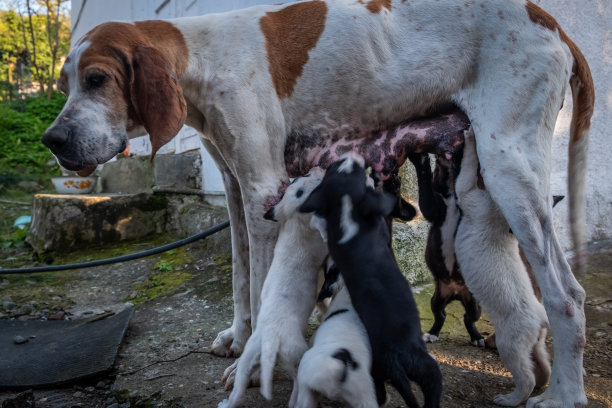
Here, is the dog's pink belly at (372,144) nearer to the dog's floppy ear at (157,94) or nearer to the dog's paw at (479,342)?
the dog's floppy ear at (157,94)

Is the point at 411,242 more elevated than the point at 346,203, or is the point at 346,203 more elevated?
the point at 346,203

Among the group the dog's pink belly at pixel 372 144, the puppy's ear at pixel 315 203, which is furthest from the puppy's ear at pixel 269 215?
the dog's pink belly at pixel 372 144

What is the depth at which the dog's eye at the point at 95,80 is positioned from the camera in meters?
1.99

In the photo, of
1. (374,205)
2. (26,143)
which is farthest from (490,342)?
(26,143)

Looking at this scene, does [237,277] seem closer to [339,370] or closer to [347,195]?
[347,195]

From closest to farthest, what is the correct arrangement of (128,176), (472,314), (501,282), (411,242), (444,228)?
1. (501,282)
2. (444,228)
3. (472,314)
4. (411,242)
5. (128,176)

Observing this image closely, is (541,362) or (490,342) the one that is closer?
(541,362)

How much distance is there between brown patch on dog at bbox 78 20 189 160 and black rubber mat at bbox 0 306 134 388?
1.18 meters

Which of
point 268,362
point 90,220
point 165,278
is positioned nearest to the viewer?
point 268,362

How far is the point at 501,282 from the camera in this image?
199 cm

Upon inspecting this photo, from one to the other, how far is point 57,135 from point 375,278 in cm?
136

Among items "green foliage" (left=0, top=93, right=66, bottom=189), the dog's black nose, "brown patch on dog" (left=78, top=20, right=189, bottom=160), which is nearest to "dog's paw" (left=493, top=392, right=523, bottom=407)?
"brown patch on dog" (left=78, top=20, right=189, bottom=160)

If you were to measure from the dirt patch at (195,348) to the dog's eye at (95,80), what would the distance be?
1321 millimetres

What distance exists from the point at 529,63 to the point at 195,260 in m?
3.48
